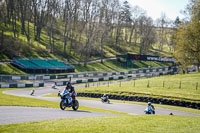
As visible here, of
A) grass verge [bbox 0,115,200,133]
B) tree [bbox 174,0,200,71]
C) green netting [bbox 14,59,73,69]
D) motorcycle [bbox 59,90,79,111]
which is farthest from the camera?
green netting [bbox 14,59,73,69]

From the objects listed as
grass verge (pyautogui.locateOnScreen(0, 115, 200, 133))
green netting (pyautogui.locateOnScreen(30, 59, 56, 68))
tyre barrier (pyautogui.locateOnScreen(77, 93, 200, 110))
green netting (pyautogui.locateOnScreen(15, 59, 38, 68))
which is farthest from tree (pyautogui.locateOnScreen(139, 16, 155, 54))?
grass verge (pyautogui.locateOnScreen(0, 115, 200, 133))

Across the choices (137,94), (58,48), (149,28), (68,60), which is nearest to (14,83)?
(137,94)

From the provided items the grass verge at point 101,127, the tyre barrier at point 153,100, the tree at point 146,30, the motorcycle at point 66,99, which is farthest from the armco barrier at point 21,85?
the tree at point 146,30

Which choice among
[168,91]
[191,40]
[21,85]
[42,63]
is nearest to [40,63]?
[42,63]

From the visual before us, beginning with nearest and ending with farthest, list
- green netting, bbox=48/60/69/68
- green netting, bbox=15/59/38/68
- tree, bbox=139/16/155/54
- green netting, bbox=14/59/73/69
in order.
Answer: green netting, bbox=15/59/38/68 → green netting, bbox=14/59/73/69 → green netting, bbox=48/60/69/68 → tree, bbox=139/16/155/54

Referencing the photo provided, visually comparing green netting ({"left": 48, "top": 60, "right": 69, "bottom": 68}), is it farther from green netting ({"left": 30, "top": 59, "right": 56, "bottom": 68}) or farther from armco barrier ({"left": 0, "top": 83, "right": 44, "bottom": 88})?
armco barrier ({"left": 0, "top": 83, "right": 44, "bottom": 88})

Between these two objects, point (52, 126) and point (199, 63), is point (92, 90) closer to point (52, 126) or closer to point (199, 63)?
point (199, 63)

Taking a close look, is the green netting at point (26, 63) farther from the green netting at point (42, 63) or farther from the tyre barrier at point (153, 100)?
the tyre barrier at point (153, 100)

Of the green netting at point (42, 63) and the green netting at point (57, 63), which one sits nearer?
the green netting at point (42, 63)

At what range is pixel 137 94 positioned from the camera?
37281 mm

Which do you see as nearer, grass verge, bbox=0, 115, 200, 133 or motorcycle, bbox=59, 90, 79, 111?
grass verge, bbox=0, 115, 200, 133

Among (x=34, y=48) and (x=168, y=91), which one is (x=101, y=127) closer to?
(x=168, y=91)

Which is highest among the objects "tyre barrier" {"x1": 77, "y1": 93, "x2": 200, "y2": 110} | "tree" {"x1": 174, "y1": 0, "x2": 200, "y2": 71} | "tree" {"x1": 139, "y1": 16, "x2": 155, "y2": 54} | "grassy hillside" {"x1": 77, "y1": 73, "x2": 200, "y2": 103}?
"tree" {"x1": 139, "y1": 16, "x2": 155, "y2": 54}

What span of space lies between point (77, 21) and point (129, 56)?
2227 centimetres
